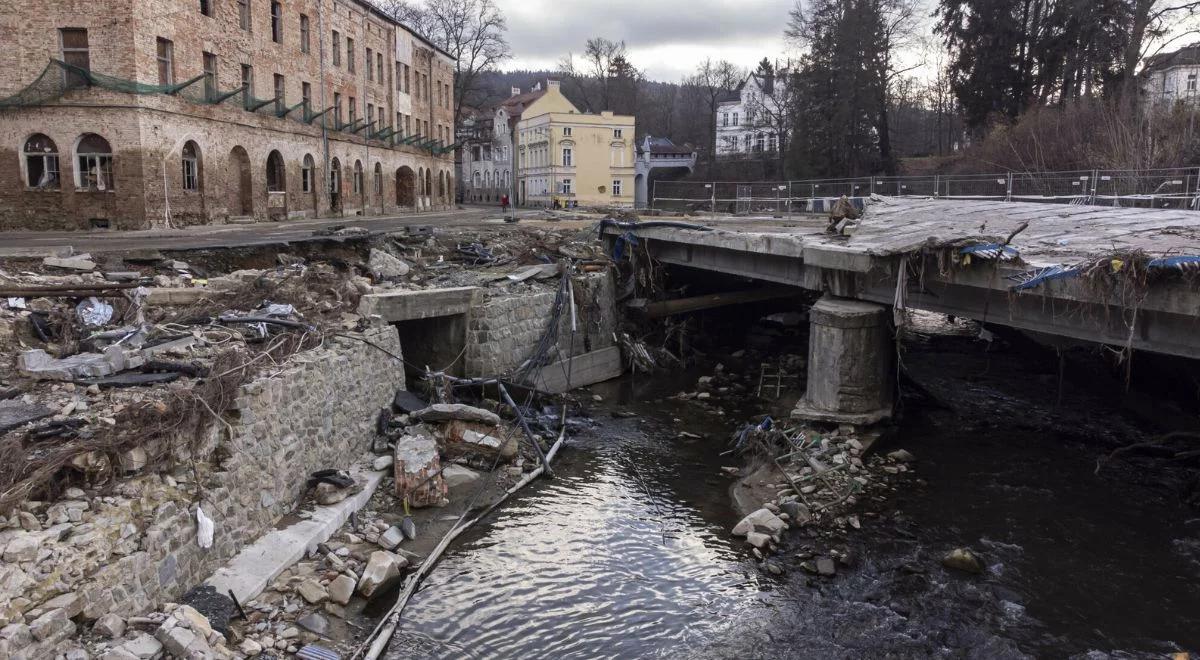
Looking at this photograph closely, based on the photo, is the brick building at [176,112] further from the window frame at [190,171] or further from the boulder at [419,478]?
the boulder at [419,478]

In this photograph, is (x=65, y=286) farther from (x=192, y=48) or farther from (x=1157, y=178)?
(x=1157, y=178)

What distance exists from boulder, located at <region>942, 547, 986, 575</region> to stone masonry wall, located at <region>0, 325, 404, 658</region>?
308 inches

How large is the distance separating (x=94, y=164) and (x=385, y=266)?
13.5 metres

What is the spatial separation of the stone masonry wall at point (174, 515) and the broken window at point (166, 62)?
64.2 ft

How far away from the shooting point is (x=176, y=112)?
25.7 meters

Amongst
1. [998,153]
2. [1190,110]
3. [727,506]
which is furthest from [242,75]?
[1190,110]

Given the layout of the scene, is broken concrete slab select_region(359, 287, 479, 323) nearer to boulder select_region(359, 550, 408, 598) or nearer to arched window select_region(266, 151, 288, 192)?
boulder select_region(359, 550, 408, 598)

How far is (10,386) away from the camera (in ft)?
27.2

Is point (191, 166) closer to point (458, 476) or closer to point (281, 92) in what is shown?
point (281, 92)

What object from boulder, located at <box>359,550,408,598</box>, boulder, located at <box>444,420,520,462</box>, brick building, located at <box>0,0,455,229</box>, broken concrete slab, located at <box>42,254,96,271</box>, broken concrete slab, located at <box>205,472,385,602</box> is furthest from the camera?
brick building, located at <box>0,0,455,229</box>

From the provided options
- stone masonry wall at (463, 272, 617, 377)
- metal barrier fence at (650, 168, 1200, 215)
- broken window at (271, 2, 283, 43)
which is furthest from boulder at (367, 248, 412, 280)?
broken window at (271, 2, 283, 43)

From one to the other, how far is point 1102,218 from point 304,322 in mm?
13220

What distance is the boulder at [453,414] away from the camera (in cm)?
1273

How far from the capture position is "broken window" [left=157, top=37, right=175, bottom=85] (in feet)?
84.5
